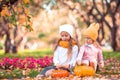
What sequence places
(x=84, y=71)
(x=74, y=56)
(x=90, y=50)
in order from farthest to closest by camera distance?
(x=90, y=50) → (x=74, y=56) → (x=84, y=71)

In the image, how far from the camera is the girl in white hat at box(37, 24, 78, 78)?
12211mm

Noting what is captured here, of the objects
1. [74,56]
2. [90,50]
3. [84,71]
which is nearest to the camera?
[84,71]

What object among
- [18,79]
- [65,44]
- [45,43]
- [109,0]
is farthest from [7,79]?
[45,43]

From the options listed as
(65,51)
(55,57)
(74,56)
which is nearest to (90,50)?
(74,56)

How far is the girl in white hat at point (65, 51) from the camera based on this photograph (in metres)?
12.2

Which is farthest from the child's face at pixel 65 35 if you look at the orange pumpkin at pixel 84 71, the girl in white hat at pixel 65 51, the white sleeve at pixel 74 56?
the orange pumpkin at pixel 84 71

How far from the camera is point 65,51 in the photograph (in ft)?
40.4

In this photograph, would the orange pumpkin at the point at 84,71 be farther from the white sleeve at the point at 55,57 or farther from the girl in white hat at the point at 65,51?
the white sleeve at the point at 55,57

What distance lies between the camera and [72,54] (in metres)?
12.3

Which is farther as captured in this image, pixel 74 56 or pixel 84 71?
pixel 74 56

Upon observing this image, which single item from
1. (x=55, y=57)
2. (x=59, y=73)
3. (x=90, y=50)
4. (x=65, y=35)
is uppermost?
(x=65, y=35)

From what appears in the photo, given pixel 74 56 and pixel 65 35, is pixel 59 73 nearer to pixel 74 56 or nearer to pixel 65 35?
pixel 74 56

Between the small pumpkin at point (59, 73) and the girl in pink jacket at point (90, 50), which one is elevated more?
the girl in pink jacket at point (90, 50)

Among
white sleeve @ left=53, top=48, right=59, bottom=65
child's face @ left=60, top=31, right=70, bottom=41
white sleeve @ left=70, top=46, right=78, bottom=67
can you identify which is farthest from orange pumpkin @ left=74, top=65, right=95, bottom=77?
child's face @ left=60, top=31, right=70, bottom=41
